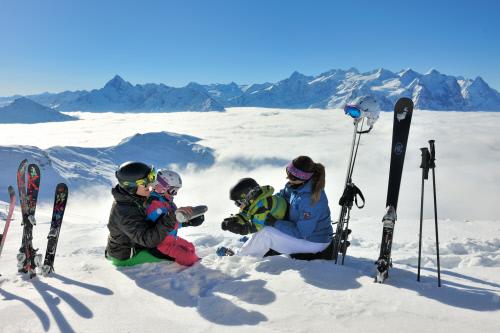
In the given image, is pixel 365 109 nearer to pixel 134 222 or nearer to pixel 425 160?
pixel 425 160

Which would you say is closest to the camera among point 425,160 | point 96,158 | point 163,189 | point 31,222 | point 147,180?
point 425,160

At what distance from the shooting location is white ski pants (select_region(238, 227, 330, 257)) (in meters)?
5.10

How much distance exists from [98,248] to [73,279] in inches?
197

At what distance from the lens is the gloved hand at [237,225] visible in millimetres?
4883

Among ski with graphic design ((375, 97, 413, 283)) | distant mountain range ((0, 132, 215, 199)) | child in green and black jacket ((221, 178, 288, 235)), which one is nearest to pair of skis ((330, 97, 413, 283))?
ski with graphic design ((375, 97, 413, 283))

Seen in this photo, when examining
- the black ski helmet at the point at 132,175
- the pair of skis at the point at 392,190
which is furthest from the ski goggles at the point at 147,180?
the pair of skis at the point at 392,190

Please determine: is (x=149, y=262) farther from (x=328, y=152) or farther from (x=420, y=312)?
(x=328, y=152)

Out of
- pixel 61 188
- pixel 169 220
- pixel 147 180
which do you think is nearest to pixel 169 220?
pixel 169 220

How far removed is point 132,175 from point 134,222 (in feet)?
1.70

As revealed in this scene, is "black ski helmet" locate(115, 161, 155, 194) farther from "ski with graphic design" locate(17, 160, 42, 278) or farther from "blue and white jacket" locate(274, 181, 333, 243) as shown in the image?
"blue and white jacket" locate(274, 181, 333, 243)

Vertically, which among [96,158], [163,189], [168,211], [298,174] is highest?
[298,174]

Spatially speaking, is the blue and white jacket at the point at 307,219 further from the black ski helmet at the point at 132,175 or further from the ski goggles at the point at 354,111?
the black ski helmet at the point at 132,175

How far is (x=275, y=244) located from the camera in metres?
5.19

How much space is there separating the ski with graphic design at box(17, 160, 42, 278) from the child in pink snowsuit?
1379 millimetres
